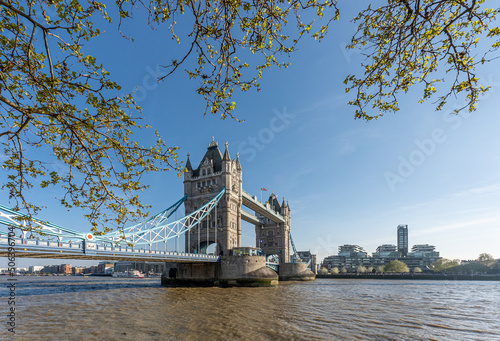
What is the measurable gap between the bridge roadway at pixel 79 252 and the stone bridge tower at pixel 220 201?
1015cm

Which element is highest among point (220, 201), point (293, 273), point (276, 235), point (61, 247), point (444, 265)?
point (220, 201)

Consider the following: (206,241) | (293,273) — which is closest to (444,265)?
(293,273)

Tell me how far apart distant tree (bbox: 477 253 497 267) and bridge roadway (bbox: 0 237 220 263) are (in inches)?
4169

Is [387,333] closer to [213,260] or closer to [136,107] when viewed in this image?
[136,107]

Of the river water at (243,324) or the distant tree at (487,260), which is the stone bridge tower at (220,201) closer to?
the river water at (243,324)

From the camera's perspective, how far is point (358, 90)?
5145mm

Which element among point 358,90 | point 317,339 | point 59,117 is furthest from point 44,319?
point 358,90

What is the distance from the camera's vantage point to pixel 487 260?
320 feet

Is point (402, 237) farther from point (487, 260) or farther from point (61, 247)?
point (61, 247)

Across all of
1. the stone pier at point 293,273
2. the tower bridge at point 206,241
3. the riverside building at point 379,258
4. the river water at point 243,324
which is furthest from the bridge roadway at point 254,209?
the riverside building at point 379,258

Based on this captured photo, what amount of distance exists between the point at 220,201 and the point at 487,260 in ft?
338

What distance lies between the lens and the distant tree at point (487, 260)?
309ft

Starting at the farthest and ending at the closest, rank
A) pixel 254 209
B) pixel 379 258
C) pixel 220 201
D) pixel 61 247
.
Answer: pixel 379 258 → pixel 254 209 → pixel 220 201 → pixel 61 247

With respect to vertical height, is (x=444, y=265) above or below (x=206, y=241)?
below
